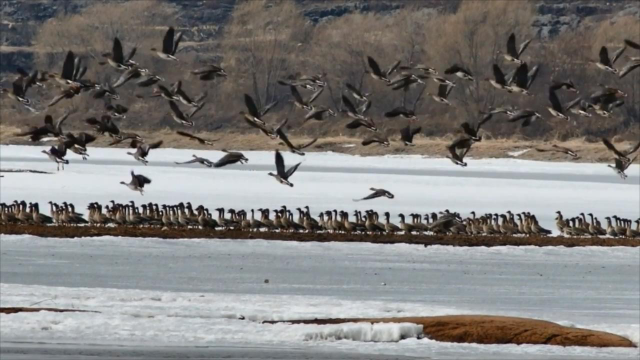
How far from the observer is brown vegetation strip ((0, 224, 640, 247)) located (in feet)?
86.2

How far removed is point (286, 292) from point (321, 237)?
8.26 metres

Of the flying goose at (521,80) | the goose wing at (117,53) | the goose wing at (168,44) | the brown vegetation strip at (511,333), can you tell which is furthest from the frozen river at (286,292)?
the goose wing at (168,44)

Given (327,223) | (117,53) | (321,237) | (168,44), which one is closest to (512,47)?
(168,44)

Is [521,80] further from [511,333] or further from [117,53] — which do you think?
[117,53]

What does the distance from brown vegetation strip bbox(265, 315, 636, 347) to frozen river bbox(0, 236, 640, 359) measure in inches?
5.7

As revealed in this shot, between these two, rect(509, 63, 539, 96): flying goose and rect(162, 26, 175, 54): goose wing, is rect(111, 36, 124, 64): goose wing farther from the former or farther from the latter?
rect(509, 63, 539, 96): flying goose

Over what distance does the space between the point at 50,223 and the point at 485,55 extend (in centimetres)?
3902

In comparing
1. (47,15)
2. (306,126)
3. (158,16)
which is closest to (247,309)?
(306,126)

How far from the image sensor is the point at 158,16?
101750 millimetres

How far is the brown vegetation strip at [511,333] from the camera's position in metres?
14.9

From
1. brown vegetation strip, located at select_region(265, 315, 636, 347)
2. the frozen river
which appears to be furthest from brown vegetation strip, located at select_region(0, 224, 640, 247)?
brown vegetation strip, located at select_region(265, 315, 636, 347)

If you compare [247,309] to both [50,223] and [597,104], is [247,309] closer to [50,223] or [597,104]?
[597,104]

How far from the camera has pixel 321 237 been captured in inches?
1054

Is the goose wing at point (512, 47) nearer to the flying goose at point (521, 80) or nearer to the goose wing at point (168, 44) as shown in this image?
the flying goose at point (521, 80)
